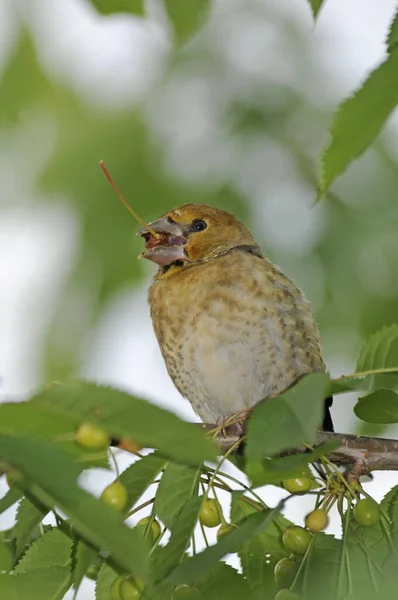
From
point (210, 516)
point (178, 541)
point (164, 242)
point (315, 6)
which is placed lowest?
point (178, 541)

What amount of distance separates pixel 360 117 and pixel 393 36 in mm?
214

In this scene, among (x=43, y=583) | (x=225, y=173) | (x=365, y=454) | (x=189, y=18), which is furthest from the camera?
(x=225, y=173)

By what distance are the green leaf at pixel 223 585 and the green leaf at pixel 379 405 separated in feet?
1.64

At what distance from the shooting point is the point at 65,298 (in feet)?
15.2

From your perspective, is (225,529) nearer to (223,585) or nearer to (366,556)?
(223,585)

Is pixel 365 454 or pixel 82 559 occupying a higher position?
pixel 365 454

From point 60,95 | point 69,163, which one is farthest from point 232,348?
point 60,95

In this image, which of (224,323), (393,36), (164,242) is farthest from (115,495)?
(164,242)

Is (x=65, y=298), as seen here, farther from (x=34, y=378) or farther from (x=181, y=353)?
(x=181, y=353)

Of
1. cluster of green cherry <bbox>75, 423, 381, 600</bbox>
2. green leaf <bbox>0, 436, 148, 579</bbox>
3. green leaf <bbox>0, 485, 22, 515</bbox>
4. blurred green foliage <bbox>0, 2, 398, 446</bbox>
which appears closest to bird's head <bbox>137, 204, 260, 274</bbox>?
blurred green foliage <bbox>0, 2, 398, 446</bbox>

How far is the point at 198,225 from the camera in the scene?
4.63m

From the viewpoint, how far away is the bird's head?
14.9 ft

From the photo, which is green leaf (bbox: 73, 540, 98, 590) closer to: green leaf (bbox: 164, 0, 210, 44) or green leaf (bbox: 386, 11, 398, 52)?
green leaf (bbox: 164, 0, 210, 44)

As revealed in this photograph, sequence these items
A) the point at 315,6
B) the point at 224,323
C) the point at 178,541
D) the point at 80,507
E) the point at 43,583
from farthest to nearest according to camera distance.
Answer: the point at 224,323 < the point at 43,583 < the point at 178,541 < the point at 315,6 < the point at 80,507
